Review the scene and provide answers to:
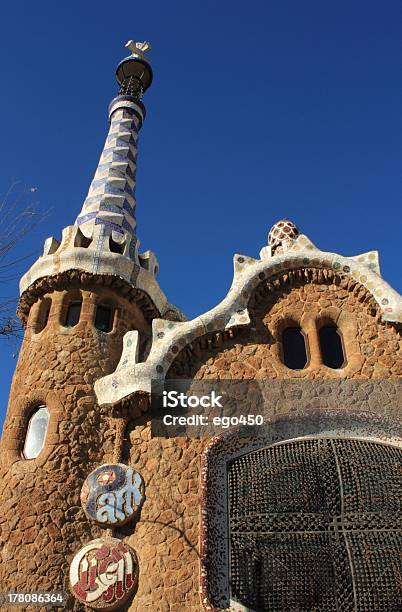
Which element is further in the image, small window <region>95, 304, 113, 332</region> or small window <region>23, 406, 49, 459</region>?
small window <region>95, 304, 113, 332</region>

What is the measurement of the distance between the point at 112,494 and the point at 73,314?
8.09 ft

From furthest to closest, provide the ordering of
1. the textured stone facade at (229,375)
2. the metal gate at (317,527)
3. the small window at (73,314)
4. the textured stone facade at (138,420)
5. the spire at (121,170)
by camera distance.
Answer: the spire at (121,170)
the small window at (73,314)
the textured stone facade at (138,420)
the textured stone facade at (229,375)
the metal gate at (317,527)

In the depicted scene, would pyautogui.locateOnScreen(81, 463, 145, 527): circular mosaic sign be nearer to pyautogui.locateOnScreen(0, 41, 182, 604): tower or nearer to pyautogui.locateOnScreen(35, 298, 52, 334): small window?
pyautogui.locateOnScreen(0, 41, 182, 604): tower

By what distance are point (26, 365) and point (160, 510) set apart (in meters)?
2.53

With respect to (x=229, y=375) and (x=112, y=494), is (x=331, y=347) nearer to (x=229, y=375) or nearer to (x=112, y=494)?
(x=229, y=375)

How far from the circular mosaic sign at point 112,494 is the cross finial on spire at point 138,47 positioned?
975cm

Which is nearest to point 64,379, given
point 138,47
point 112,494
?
point 112,494

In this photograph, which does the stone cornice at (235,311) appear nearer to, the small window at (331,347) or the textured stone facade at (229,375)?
the textured stone facade at (229,375)

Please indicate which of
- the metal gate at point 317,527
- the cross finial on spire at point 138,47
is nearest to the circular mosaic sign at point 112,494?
the metal gate at point 317,527

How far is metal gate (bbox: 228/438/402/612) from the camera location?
16.6 feet

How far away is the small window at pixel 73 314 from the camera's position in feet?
24.4

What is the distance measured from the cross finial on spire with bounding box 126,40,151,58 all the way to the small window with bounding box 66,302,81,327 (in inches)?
295

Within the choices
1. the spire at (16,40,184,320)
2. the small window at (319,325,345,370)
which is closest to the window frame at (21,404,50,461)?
the spire at (16,40,184,320)

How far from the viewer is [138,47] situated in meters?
13.0
